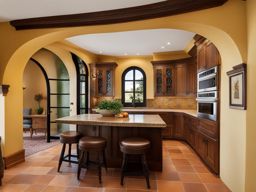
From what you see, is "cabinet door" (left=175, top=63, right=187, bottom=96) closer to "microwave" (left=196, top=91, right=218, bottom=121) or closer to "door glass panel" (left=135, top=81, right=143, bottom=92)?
"door glass panel" (left=135, top=81, right=143, bottom=92)

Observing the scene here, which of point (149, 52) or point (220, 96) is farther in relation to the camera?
point (149, 52)

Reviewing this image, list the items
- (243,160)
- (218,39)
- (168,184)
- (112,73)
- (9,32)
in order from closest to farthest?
1. (243,160)
2. (218,39)
3. (168,184)
4. (9,32)
5. (112,73)

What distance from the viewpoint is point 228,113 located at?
278 cm

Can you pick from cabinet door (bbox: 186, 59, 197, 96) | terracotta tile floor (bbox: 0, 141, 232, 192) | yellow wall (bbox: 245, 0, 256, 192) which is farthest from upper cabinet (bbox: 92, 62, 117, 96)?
yellow wall (bbox: 245, 0, 256, 192)

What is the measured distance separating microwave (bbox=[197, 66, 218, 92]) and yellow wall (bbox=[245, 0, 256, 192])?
3.12 ft

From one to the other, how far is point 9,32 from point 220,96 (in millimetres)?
3930

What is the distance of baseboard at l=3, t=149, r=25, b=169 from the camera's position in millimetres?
3509

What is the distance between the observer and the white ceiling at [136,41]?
4.48 m

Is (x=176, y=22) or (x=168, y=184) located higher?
(x=176, y=22)

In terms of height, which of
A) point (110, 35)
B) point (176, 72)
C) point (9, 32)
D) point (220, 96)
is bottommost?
point (220, 96)

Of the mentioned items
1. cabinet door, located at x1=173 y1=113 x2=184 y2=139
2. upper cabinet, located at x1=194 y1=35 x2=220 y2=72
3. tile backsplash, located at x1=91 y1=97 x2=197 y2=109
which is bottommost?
cabinet door, located at x1=173 y1=113 x2=184 y2=139

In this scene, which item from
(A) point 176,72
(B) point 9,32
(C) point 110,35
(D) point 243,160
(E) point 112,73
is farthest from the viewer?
(E) point 112,73

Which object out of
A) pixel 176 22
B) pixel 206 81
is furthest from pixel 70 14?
pixel 206 81

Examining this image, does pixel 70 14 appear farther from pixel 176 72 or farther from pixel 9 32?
pixel 176 72
